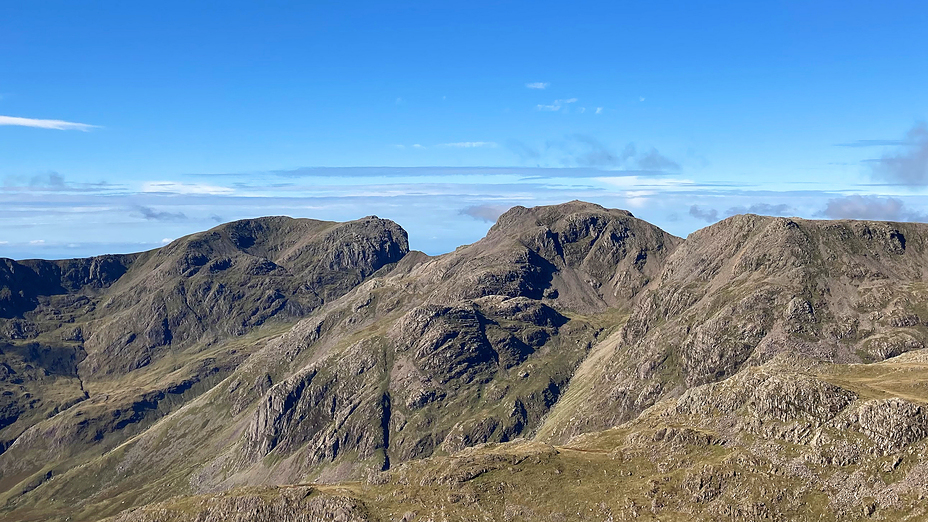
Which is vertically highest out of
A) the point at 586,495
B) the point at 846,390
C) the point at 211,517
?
the point at 846,390

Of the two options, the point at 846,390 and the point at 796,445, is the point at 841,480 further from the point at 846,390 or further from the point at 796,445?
the point at 846,390

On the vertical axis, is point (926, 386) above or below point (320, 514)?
above

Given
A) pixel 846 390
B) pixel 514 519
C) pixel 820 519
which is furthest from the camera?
pixel 846 390

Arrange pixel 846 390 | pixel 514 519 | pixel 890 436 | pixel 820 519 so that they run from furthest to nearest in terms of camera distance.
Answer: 1. pixel 846 390
2. pixel 514 519
3. pixel 890 436
4. pixel 820 519

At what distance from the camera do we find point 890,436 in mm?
169875

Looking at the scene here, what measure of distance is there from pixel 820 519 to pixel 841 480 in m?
13.1

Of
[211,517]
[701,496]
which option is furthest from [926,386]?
[211,517]

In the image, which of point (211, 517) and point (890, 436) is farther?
point (211, 517)

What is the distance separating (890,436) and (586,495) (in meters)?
75.9

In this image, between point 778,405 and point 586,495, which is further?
point 778,405

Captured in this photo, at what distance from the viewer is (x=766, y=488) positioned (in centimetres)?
17162

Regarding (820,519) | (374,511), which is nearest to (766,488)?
(820,519)

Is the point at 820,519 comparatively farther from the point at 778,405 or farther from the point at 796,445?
the point at 778,405

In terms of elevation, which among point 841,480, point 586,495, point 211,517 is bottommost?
point 211,517
